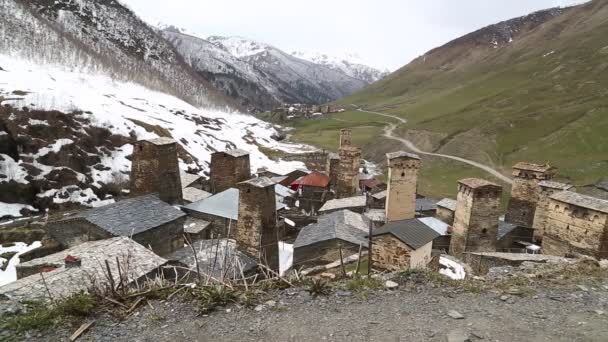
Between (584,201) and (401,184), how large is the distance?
30.8 feet

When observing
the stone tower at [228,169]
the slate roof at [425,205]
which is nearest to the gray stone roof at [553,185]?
the slate roof at [425,205]

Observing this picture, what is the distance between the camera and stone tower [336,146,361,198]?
35469 millimetres

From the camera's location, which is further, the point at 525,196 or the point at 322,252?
the point at 525,196

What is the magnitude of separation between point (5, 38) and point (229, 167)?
303 feet

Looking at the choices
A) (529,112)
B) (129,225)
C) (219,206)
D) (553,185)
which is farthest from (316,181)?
(529,112)

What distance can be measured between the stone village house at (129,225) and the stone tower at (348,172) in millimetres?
17636

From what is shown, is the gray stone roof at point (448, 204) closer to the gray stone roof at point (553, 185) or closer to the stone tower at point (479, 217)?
the gray stone roof at point (553, 185)

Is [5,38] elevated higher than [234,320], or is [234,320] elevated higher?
[5,38]

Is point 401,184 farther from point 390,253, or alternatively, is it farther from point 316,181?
point 316,181

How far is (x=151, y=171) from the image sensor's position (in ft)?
79.8

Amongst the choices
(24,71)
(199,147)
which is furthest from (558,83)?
(24,71)

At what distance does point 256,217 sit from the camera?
59.9ft

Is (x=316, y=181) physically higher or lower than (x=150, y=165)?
lower

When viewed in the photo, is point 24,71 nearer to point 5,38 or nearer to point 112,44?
point 5,38
